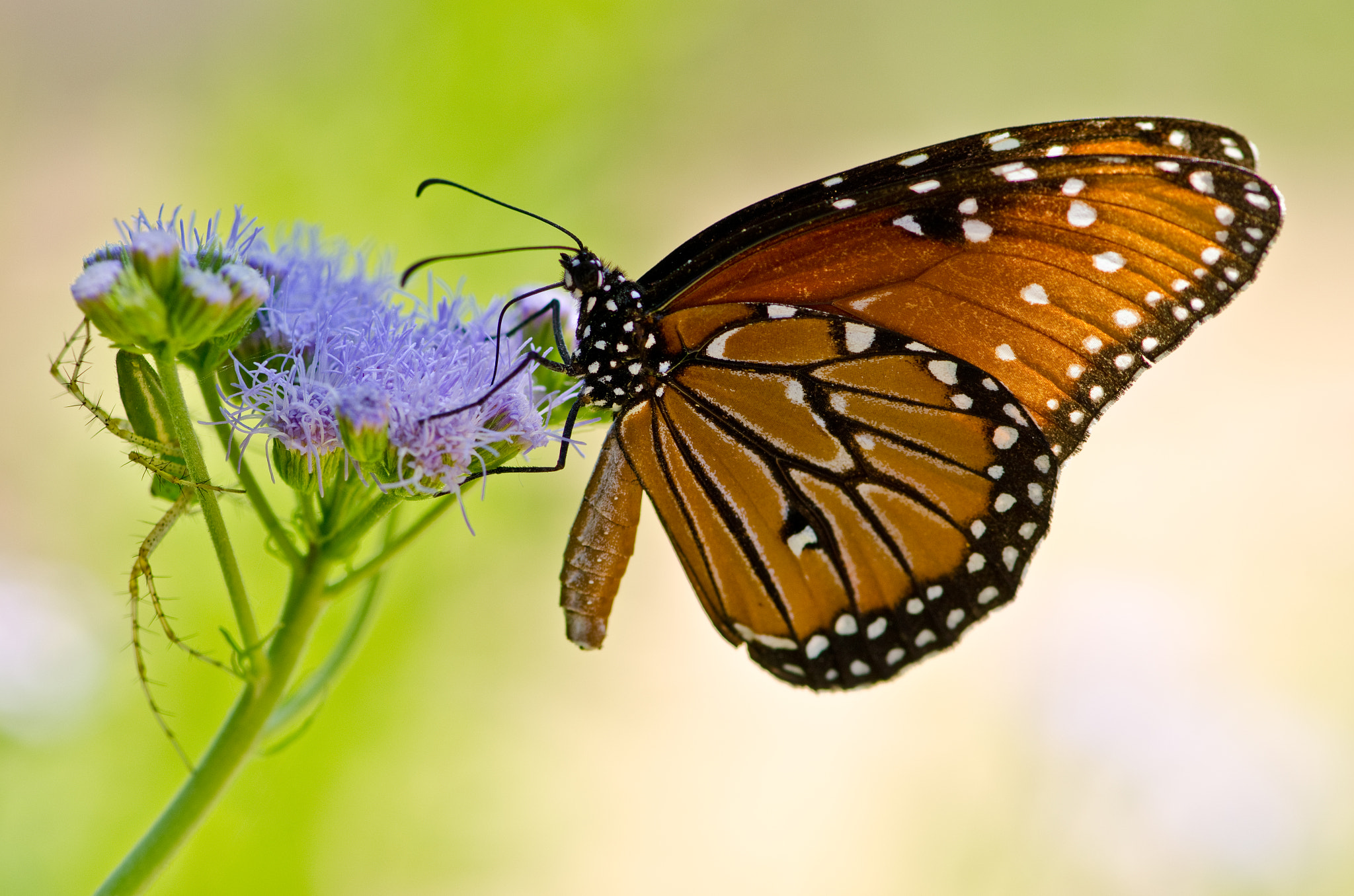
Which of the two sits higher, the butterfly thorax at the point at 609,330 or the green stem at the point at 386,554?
the butterfly thorax at the point at 609,330

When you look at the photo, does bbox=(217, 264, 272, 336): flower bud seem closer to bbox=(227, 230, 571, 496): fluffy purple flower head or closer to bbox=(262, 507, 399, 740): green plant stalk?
bbox=(227, 230, 571, 496): fluffy purple flower head

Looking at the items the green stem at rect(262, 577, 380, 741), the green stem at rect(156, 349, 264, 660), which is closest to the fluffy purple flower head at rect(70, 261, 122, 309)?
the green stem at rect(156, 349, 264, 660)

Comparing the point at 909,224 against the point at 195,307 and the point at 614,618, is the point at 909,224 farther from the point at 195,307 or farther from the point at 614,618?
the point at 614,618

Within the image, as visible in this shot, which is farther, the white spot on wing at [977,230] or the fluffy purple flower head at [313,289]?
the white spot on wing at [977,230]

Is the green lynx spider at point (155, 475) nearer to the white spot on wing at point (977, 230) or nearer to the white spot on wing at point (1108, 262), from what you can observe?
the white spot on wing at point (977, 230)

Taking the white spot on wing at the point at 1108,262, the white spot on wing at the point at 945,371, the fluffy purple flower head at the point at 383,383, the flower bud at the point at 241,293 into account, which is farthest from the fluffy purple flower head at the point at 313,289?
the white spot on wing at the point at 1108,262

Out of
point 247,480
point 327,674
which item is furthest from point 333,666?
point 247,480

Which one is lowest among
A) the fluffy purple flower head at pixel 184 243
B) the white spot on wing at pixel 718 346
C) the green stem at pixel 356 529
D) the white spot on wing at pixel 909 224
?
the green stem at pixel 356 529
